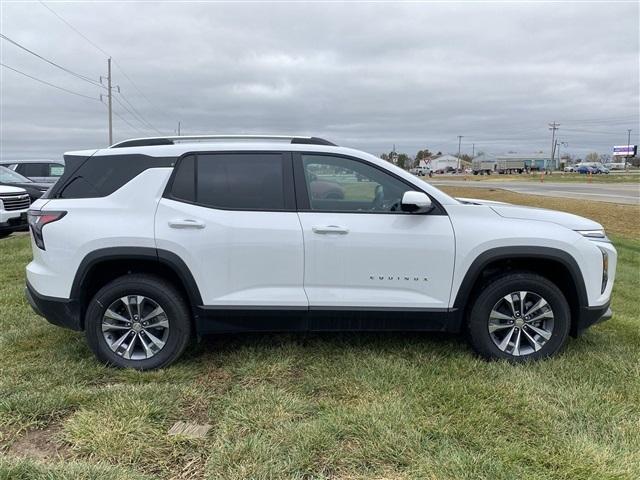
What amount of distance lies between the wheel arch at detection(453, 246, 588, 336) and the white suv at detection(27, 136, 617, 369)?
13mm

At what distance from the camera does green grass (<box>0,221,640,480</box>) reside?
282 cm

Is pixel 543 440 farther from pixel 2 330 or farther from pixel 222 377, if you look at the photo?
pixel 2 330

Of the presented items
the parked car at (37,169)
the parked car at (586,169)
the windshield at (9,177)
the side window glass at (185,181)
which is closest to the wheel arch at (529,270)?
the side window glass at (185,181)

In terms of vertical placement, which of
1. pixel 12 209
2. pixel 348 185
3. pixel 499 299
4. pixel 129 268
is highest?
pixel 348 185

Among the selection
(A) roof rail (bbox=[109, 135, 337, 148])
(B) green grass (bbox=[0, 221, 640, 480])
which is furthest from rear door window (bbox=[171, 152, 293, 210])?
(B) green grass (bbox=[0, 221, 640, 480])

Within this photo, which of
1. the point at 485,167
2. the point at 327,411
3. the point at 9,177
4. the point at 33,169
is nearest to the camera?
the point at 327,411

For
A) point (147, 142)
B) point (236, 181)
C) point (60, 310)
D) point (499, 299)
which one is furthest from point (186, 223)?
point (499, 299)

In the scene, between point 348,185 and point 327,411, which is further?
point 348,185

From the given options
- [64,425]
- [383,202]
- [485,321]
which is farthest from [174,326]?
[485,321]

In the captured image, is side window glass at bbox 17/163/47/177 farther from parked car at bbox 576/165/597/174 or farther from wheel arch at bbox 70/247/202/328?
parked car at bbox 576/165/597/174

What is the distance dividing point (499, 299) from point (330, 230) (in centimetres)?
144

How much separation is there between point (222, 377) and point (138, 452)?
A: 1.04 m

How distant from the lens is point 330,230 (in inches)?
152

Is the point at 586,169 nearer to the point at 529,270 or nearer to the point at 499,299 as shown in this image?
the point at 529,270
